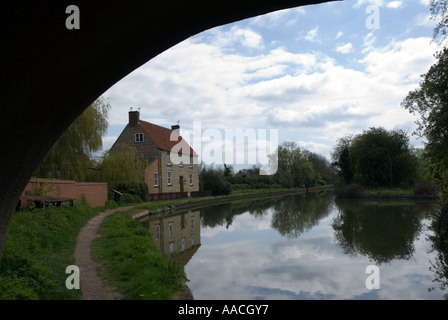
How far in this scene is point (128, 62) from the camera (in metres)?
2.32

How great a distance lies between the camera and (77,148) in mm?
20656

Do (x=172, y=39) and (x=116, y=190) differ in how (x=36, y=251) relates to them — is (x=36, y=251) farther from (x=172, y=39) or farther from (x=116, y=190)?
(x=116, y=190)

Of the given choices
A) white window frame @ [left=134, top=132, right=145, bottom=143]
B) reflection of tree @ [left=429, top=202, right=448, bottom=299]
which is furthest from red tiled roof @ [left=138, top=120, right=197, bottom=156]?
reflection of tree @ [left=429, top=202, right=448, bottom=299]

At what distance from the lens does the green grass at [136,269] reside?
5.52 meters

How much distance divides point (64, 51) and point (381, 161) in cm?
3978

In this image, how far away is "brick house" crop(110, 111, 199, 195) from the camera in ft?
97.9

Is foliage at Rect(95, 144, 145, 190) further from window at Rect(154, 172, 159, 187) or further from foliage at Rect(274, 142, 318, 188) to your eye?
foliage at Rect(274, 142, 318, 188)

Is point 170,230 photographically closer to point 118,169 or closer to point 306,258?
point 306,258

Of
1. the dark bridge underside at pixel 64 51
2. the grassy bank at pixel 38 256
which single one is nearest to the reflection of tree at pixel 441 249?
the grassy bank at pixel 38 256

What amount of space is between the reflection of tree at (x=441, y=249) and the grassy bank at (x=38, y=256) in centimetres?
688

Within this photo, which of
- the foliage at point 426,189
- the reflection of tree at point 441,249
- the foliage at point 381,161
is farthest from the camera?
the foliage at point 381,161

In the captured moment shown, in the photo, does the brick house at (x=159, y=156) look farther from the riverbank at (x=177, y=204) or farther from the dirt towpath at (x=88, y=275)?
the dirt towpath at (x=88, y=275)

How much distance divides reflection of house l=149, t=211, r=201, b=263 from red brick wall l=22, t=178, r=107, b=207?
4192 millimetres
